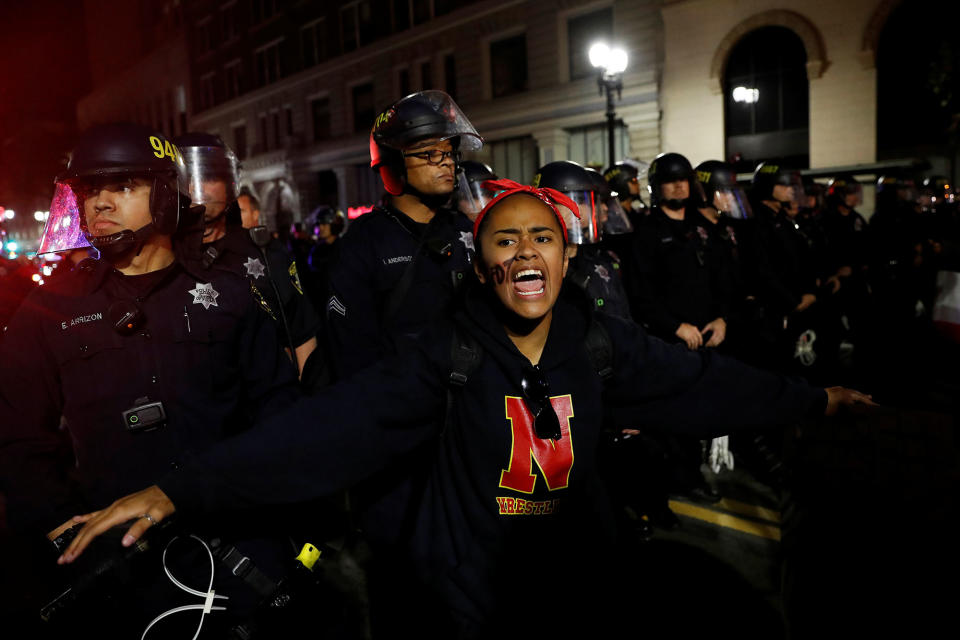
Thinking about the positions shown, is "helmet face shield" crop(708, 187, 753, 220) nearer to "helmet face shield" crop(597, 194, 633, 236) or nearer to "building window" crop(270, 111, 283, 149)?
"helmet face shield" crop(597, 194, 633, 236)

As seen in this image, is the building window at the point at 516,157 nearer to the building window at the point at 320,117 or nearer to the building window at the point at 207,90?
the building window at the point at 320,117

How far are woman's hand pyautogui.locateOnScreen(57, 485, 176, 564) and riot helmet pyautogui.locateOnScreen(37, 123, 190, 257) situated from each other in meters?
1.07

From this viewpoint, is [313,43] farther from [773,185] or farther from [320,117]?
[773,185]

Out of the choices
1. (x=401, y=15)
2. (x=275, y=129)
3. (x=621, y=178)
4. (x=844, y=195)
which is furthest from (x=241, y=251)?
(x=275, y=129)

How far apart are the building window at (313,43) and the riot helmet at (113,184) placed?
33.2 meters

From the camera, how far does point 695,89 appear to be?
1925 cm

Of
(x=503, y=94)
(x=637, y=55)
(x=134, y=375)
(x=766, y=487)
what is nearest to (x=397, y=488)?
(x=134, y=375)

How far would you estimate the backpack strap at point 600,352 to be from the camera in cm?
220

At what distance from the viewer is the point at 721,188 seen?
6.35 m

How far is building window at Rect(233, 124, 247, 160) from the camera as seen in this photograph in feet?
127

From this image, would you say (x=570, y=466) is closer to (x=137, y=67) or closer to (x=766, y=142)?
(x=766, y=142)

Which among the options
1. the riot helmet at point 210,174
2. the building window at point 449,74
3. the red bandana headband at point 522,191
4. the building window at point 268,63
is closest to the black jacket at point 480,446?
the red bandana headband at point 522,191

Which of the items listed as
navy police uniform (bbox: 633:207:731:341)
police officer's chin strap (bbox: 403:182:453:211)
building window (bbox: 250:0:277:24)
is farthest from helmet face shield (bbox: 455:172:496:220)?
building window (bbox: 250:0:277:24)

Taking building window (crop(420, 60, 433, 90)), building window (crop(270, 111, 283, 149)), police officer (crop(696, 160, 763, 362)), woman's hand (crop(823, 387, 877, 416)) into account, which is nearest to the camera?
woman's hand (crop(823, 387, 877, 416))
